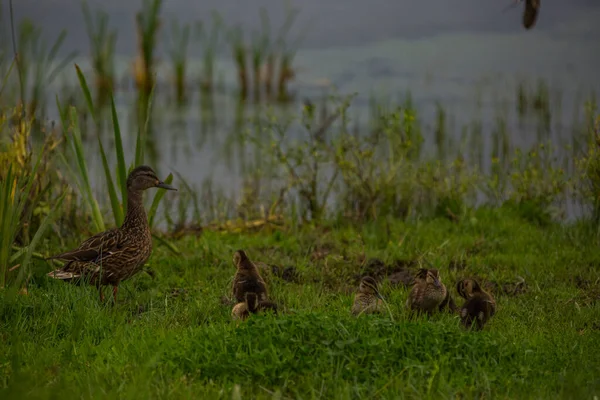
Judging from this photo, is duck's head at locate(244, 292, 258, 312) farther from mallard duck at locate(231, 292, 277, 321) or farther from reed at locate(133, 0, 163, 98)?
reed at locate(133, 0, 163, 98)

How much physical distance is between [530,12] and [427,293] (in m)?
4.92

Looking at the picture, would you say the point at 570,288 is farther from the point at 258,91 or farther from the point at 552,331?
the point at 258,91

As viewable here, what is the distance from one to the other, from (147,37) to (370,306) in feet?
44.5

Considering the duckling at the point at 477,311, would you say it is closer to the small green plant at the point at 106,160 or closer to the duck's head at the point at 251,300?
the duck's head at the point at 251,300

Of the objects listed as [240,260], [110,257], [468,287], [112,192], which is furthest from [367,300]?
[112,192]

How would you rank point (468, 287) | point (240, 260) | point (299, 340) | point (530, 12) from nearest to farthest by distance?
1. point (299, 340)
2. point (468, 287)
3. point (240, 260)
4. point (530, 12)

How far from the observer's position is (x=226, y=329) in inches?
233

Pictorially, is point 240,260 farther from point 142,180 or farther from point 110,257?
point 142,180

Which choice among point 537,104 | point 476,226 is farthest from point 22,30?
point 537,104

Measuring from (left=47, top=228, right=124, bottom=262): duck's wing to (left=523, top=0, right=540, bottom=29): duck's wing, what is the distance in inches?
227

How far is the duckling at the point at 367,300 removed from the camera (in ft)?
22.0

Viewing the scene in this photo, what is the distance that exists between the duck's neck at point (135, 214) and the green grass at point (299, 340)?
2.25 ft

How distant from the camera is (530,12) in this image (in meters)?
10.2

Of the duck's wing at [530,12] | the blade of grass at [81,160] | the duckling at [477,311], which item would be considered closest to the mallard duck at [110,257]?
the blade of grass at [81,160]
